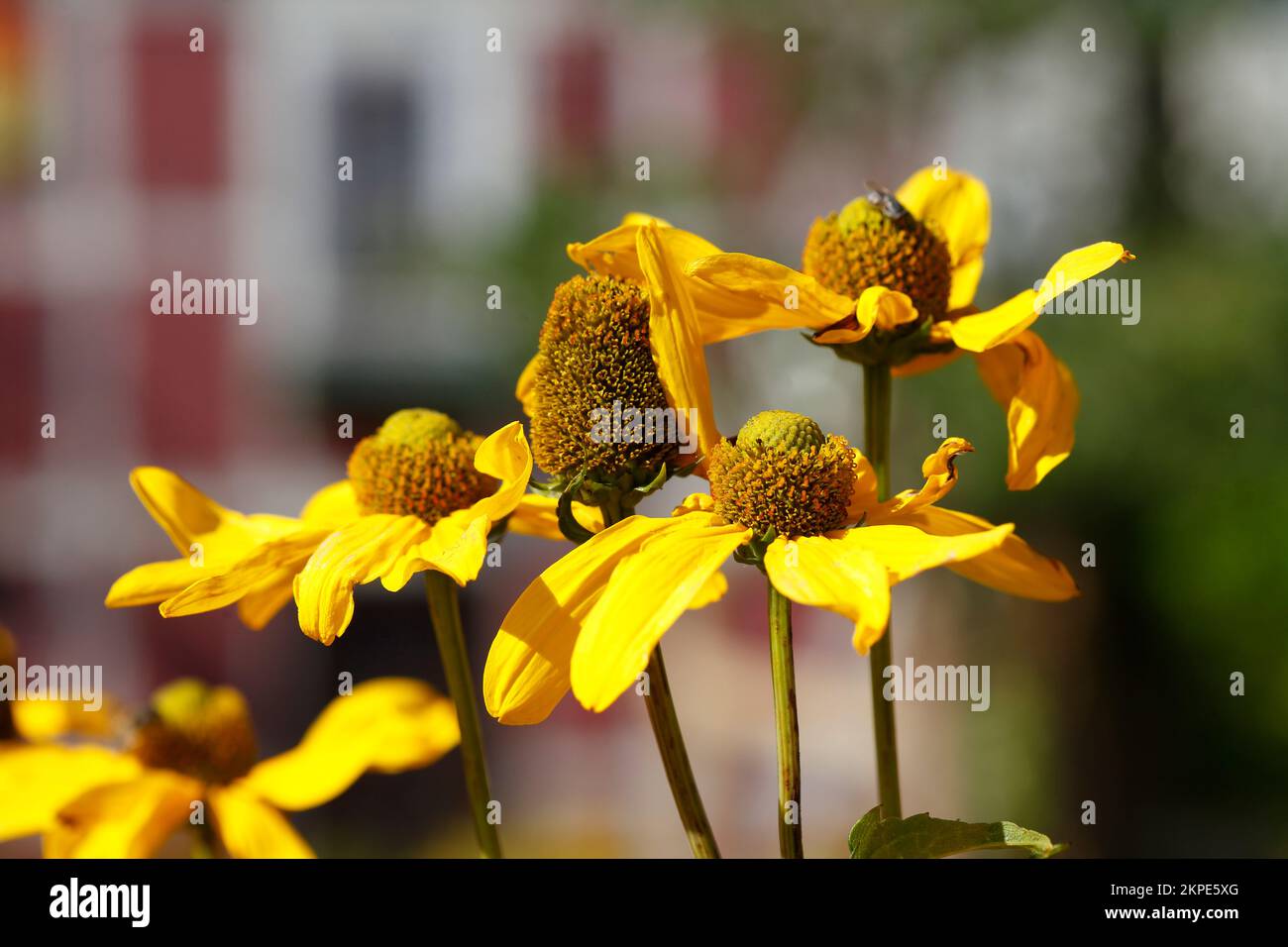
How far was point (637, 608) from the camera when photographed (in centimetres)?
47

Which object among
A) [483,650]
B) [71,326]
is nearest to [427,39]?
[71,326]

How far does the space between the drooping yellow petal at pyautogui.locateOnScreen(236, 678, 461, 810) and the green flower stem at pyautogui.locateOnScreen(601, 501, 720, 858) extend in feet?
0.83

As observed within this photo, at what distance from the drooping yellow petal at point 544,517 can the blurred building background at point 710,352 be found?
9.66 feet

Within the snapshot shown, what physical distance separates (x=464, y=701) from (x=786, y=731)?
15cm

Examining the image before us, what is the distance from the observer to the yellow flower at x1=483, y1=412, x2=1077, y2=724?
0.45 meters

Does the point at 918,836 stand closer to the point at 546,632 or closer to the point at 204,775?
the point at 546,632

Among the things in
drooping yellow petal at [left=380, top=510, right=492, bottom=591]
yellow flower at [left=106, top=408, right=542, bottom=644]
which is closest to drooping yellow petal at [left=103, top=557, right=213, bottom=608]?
yellow flower at [left=106, top=408, right=542, bottom=644]

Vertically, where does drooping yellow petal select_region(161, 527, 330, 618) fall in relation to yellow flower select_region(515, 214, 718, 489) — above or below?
below

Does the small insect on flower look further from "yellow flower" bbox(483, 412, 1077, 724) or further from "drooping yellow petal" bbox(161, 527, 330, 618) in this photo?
"drooping yellow petal" bbox(161, 527, 330, 618)

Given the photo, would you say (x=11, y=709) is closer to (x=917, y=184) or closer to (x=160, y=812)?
(x=160, y=812)

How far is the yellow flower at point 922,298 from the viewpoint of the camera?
1.83 feet

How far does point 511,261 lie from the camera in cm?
530

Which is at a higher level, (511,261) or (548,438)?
(511,261)
